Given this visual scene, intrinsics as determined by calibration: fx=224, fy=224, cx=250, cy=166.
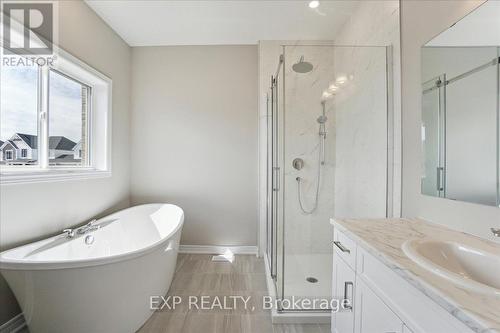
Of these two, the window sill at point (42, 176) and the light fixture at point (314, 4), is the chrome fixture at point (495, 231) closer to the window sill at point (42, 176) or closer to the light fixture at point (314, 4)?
the light fixture at point (314, 4)

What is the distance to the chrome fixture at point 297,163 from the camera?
8.12 ft

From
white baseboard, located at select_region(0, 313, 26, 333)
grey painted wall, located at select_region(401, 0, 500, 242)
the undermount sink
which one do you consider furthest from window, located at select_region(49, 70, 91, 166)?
grey painted wall, located at select_region(401, 0, 500, 242)

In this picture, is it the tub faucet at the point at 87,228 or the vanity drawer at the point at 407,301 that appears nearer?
the vanity drawer at the point at 407,301

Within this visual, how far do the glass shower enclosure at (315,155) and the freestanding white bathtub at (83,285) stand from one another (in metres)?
1.12

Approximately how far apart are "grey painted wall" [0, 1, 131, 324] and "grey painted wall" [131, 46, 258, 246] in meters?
0.21

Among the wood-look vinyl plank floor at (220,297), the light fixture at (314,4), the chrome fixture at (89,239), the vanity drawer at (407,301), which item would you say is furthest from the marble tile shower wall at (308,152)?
the chrome fixture at (89,239)

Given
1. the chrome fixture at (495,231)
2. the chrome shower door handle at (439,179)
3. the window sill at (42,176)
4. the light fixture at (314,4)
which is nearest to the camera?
the chrome fixture at (495,231)

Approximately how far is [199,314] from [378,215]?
1.69 m

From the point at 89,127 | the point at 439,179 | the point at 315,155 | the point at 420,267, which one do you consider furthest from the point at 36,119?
the point at 439,179

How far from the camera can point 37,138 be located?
6.28 feet

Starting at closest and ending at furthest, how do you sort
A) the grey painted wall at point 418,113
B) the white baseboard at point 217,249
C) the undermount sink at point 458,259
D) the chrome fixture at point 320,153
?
the undermount sink at point 458,259 < the grey painted wall at point 418,113 < the chrome fixture at point 320,153 < the white baseboard at point 217,249

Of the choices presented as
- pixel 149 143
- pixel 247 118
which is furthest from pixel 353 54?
pixel 149 143

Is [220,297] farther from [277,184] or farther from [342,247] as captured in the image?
[342,247]

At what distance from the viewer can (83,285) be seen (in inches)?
51.3
